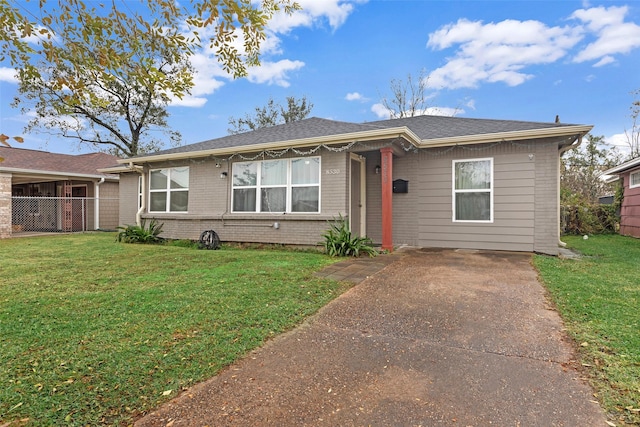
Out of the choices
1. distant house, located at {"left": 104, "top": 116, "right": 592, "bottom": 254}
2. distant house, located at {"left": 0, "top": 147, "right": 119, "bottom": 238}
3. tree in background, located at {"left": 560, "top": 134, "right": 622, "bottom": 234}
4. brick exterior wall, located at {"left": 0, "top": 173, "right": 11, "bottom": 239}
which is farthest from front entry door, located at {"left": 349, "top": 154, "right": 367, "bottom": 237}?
tree in background, located at {"left": 560, "top": 134, "right": 622, "bottom": 234}

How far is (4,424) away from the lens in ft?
5.87

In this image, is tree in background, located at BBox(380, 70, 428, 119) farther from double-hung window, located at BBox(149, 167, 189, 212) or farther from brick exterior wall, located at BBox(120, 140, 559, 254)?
double-hung window, located at BBox(149, 167, 189, 212)

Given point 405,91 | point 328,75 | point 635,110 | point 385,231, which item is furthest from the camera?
point 405,91

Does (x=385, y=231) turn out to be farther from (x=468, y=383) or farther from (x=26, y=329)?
(x=26, y=329)

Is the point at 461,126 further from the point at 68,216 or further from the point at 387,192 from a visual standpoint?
the point at 68,216

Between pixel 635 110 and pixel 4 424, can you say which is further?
pixel 635 110

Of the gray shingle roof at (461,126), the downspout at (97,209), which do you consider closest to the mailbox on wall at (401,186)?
the gray shingle roof at (461,126)

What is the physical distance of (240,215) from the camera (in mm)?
9039

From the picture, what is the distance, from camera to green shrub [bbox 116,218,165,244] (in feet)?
33.1

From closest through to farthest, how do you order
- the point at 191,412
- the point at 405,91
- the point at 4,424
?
the point at 4,424, the point at 191,412, the point at 405,91

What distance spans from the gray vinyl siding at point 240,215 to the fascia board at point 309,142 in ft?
1.03

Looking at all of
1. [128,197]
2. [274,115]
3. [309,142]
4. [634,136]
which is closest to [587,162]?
[634,136]

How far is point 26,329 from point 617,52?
822 inches

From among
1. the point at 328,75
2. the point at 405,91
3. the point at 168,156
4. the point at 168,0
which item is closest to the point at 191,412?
the point at 168,0
